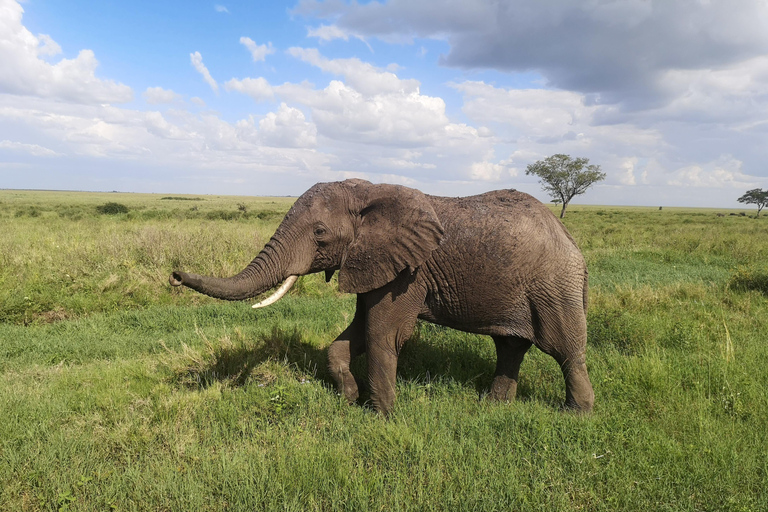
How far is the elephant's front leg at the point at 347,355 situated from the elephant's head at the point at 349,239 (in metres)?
0.78

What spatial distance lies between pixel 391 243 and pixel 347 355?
4.62ft

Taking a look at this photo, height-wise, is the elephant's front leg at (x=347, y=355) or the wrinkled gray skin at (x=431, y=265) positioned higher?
the wrinkled gray skin at (x=431, y=265)

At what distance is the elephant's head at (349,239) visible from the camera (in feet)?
12.8

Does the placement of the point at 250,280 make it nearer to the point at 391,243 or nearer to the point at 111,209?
the point at 391,243

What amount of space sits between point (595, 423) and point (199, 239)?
36.5ft

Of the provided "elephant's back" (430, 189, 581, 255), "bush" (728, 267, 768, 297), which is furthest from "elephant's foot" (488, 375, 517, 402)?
"bush" (728, 267, 768, 297)

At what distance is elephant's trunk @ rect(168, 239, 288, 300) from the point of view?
146 inches

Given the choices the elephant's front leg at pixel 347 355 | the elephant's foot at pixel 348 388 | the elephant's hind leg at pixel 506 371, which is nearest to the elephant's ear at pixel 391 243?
the elephant's front leg at pixel 347 355

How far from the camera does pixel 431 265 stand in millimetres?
4156

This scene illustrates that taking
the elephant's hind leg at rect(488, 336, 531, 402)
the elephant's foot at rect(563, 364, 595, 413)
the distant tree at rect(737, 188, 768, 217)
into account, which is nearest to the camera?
the elephant's foot at rect(563, 364, 595, 413)

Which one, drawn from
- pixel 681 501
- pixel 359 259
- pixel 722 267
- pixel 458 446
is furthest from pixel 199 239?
pixel 722 267

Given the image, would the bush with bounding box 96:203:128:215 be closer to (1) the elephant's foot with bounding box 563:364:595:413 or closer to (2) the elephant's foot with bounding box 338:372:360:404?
(2) the elephant's foot with bounding box 338:372:360:404

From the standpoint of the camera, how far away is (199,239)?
40.7 feet

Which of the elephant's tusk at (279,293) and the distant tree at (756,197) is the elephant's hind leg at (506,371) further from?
the distant tree at (756,197)
